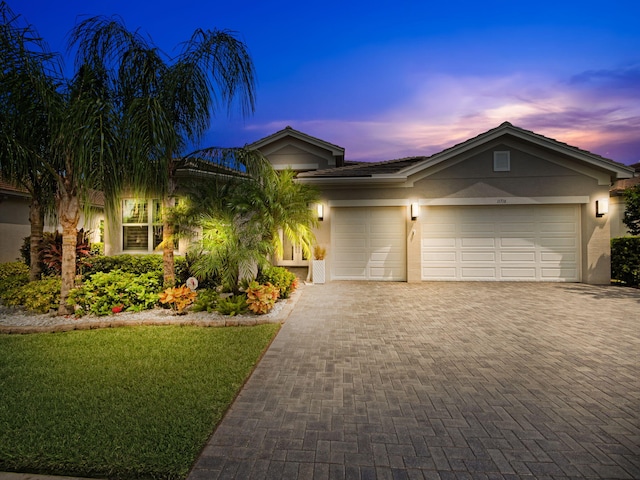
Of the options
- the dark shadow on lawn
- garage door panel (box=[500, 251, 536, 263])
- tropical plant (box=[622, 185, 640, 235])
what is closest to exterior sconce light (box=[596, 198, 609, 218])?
tropical plant (box=[622, 185, 640, 235])

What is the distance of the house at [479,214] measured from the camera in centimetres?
980

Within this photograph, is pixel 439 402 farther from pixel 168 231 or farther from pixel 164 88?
pixel 164 88

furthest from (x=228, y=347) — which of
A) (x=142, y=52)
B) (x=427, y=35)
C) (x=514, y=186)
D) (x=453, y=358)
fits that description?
(x=427, y=35)

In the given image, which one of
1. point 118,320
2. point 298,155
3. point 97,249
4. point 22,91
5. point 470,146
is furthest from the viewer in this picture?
point 97,249

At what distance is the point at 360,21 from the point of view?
1553 cm

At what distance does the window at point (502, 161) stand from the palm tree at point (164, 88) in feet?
25.3

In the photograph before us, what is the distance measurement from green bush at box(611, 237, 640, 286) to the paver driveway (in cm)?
444

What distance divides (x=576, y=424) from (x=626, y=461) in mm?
459

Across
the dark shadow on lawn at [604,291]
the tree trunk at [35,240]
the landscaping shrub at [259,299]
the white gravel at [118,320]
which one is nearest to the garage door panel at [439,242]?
the dark shadow on lawn at [604,291]

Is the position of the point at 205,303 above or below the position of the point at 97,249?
below

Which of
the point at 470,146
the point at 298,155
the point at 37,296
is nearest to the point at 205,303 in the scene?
the point at 37,296

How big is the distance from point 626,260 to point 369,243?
25.0ft

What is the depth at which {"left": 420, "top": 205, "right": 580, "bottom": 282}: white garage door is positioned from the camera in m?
10.1

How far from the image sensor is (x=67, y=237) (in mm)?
6438
